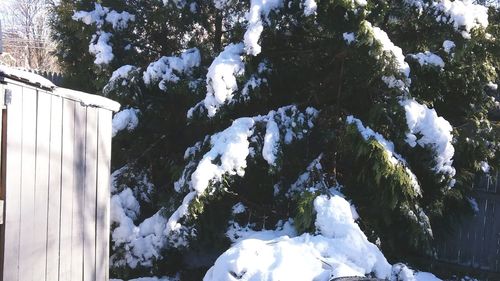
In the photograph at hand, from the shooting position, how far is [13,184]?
2600 millimetres

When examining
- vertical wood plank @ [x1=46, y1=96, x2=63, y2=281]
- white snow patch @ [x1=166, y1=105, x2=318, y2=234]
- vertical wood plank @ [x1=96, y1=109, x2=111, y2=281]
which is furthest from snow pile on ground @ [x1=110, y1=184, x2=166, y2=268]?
vertical wood plank @ [x1=46, y1=96, x2=63, y2=281]

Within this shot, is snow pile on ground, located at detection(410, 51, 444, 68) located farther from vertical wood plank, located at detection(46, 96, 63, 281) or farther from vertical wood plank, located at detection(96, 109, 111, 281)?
vertical wood plank, located at detection(46, 96, 63, 281)

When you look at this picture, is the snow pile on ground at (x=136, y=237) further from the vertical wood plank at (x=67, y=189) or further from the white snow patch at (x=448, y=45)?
the white snow patch at (x=448, y=45)

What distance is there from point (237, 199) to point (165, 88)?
4.43ft

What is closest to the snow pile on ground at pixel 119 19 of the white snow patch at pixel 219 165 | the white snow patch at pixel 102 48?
the white snow patch at pixel 102 48

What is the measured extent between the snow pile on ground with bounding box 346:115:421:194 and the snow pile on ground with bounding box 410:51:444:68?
0.87 m

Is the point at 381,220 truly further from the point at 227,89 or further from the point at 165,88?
the point at 165,88

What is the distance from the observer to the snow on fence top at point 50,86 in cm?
257

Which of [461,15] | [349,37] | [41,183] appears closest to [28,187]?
[41,183]

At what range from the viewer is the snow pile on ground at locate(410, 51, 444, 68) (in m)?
5.05

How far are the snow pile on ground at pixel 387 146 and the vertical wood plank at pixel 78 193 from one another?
2346 mm

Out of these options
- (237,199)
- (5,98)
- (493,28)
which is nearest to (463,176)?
(493,28)

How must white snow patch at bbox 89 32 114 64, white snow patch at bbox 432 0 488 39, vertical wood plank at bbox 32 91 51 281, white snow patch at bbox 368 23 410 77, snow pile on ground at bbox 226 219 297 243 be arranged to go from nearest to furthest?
1. vertical wood plank at bbox 32 91 51 281
2. white snow patch at bbox 368 23 410 77
3. snow pile on ground at bbox 226 219 297 243
4. white snow patch at bbox 432 0 488 39
5. white snow patch at bbox 89 32 114 64

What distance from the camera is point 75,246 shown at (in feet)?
11.2
